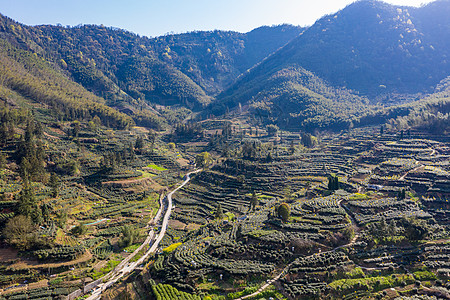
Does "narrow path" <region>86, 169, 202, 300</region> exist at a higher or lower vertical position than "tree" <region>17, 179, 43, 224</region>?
lower

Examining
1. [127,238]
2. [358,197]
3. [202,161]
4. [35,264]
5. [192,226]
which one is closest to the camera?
[35,264]

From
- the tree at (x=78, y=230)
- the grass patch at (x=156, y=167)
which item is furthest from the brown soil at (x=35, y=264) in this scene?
the grass patch at (x=156, y=167)

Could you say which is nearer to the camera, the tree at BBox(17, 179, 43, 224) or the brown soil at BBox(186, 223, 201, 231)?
the tree at BBox(17, 179, 43, 224)

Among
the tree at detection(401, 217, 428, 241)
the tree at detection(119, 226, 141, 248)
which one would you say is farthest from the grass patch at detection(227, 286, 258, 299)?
the tree at detection(401, 217, 428, 241)

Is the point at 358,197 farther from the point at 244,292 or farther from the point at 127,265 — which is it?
the point at 127,265

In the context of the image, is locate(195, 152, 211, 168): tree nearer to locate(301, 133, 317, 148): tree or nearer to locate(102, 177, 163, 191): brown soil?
locate(102, 177, 163, 191): brown soil

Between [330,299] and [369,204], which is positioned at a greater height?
[369,204]

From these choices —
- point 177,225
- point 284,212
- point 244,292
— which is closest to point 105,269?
point 177,225

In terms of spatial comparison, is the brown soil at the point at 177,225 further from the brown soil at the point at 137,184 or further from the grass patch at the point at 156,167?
the grass patch at the point at 156,167

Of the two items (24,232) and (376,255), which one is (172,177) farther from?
(376,255)

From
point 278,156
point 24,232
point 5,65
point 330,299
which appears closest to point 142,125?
point 5,65

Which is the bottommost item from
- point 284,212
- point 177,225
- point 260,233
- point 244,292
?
point 177,225
